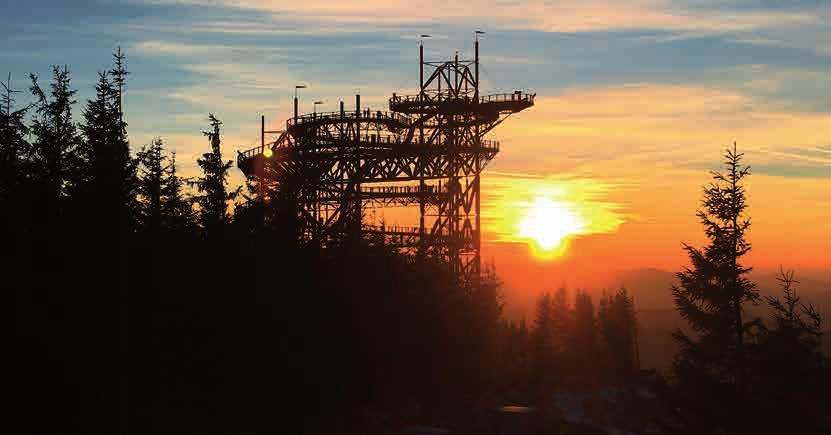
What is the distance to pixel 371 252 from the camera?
4559 centimetres

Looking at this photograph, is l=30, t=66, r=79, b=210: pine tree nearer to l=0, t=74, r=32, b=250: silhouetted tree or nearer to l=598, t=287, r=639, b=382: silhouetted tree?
l=0, t=74, r=32, b=250: silhouetted tree

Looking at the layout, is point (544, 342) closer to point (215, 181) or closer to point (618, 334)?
point (618, 334)

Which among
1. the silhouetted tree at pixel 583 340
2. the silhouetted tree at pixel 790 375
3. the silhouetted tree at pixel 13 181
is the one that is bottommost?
the silhouetted tree at pixel 583 340

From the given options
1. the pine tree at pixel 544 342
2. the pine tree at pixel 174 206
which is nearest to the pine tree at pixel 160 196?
the pine tree at pixel 174 206

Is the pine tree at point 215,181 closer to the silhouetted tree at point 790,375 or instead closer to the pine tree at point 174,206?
the pine tree at point 174,206

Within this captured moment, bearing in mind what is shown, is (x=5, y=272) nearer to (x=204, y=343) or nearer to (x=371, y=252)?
(x=204, y=343)

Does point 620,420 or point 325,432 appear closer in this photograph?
point 325,432

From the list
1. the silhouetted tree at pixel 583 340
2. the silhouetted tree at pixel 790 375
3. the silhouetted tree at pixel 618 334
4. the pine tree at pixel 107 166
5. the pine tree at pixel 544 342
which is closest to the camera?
the silhouetted tree at pixel 790 375

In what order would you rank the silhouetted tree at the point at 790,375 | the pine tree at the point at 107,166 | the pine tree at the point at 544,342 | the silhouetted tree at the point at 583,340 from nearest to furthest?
the silhouetted tree at the point at 790,375 → the pine tree at the point at 107,166 → the pine tree at the point at 544,342 → the silhouetted tree at the point at 583,340

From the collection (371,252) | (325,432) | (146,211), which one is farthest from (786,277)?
(146,211)

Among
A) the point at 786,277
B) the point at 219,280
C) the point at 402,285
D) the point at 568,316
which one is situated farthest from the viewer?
the point at 568,316

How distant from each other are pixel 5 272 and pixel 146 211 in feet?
54.6

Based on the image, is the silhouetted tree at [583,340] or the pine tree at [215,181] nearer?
the pine tree at [215,181]

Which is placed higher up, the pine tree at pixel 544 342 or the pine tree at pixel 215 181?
the pine tree at pixel 215 181
